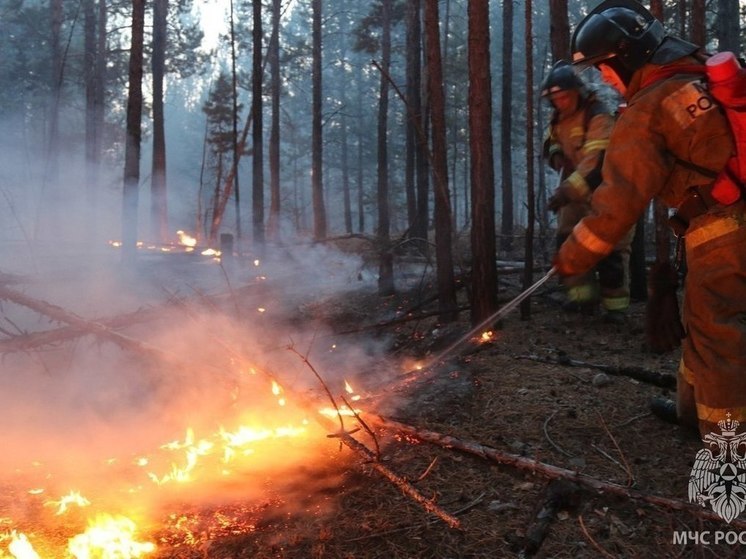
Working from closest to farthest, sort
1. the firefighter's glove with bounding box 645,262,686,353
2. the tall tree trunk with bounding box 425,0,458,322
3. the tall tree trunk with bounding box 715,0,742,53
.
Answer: the firefighter's glove with bounding box 645,262,686,353
the tall tree trunk with bounding box 425,0,458,322
the tall tree trunk with bounding box 715,0,742,53

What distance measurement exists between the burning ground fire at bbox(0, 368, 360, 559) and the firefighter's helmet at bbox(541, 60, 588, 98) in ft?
13.5

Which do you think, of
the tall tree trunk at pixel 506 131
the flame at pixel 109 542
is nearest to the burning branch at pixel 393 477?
the flame at pixel 109 542

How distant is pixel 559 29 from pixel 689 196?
17.2ft

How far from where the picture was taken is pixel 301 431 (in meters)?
4.18

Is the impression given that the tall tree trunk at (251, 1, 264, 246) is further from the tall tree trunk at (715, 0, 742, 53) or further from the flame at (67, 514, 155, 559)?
the flame at (67, 514, 155, 559)

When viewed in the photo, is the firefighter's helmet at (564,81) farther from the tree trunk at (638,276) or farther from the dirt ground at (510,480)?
the dirt ground at (510,480)

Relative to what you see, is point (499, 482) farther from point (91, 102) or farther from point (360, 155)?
point (360, 155)

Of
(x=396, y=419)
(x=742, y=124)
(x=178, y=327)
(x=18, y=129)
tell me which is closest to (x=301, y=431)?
(x=396, y=419)

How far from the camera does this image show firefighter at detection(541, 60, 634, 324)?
5526 mm

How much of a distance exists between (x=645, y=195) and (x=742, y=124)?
1.75ft

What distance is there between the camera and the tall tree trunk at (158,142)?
2008cm

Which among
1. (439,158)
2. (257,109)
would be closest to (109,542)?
(439,158)

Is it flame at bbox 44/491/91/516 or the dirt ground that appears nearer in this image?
the dirt ground

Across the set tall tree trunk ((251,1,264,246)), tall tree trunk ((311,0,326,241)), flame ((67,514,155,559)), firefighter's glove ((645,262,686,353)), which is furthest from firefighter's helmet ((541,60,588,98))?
tall tree trunk ((311,0,326,241))
